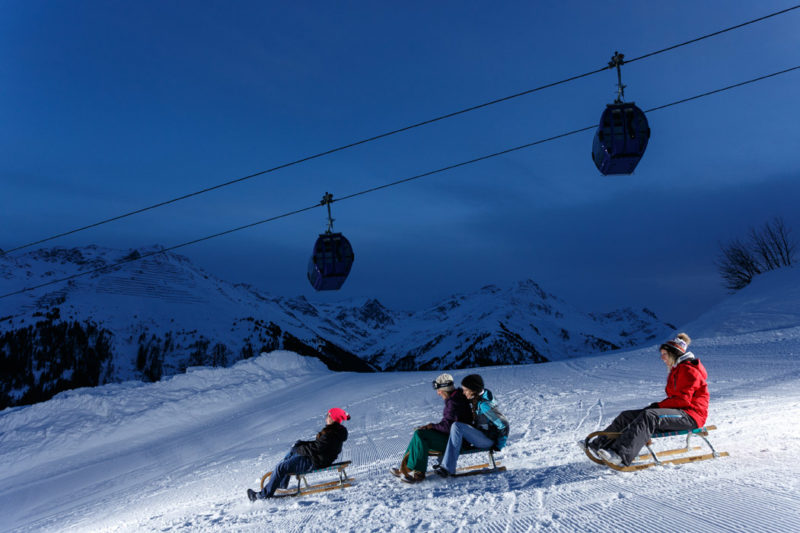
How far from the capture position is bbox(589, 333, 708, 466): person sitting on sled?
5477 millimetres

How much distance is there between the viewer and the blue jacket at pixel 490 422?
6141mm

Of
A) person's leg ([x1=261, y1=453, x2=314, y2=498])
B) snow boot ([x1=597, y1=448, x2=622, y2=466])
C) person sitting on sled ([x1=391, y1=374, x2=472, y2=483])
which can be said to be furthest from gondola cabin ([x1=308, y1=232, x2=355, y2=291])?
snow boot ([x1=597, y1=448, x2=622, y2=466])

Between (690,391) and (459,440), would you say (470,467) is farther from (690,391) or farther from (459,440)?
(690,391)

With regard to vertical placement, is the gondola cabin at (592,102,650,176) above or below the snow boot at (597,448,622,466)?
above

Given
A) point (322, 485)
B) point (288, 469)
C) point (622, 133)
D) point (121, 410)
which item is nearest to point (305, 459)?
point (288, 469)

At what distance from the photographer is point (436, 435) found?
634cm

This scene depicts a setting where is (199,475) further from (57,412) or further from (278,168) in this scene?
(57,412)

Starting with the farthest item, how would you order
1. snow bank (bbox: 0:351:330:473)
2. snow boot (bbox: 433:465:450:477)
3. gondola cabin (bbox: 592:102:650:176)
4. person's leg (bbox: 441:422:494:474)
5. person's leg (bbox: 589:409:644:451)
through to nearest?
snow bank (bbox: 0:351:330:473), gondola cabin (bbox: 592:102:650:176), snow boot (bbox: 433:465:450:477), person's leg (bbox: 441:422:494:474), person's leg (bbox: 589:409:644:451)

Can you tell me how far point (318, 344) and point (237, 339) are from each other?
3434cm

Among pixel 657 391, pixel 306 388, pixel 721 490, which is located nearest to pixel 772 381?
pixel 657 391

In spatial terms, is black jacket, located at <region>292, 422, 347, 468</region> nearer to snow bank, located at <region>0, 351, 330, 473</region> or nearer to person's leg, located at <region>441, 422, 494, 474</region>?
person's leg, located at <region>441, 422, 494, 474</region>

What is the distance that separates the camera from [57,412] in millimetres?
16547

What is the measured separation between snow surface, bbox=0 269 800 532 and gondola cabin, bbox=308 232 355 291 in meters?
3.42

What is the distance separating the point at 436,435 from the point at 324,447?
1.43m
